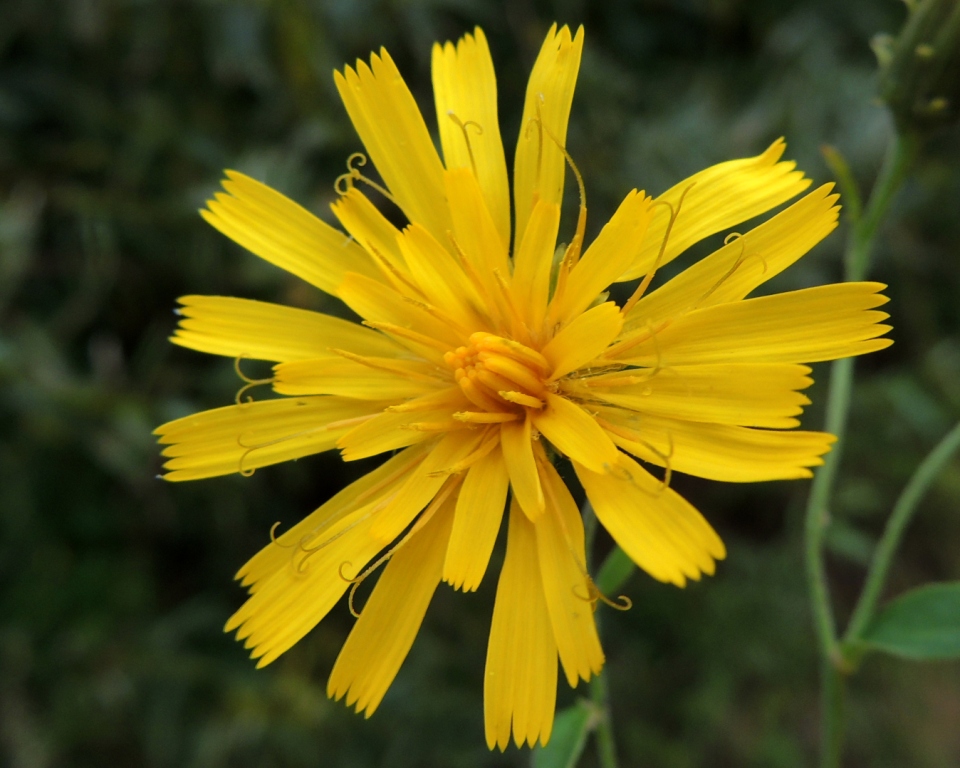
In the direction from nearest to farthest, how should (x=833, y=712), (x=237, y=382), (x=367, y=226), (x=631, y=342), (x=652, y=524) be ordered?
(x=652, y=524)
(x=631, y=342)
(x=367, y=226)
(x=833, y=712)
(x=237, y=382)

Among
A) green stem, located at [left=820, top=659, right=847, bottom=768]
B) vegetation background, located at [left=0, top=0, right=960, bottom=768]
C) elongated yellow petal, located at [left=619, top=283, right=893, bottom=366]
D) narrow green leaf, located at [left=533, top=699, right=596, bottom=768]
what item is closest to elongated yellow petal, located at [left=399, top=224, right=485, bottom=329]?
elongated yellow petal, located at [left=619, top=283, right=893, bottom=366]

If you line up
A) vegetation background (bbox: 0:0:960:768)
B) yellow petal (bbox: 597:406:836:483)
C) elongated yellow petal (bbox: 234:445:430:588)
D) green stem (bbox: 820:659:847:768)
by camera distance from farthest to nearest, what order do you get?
vegetation background (bbox: 0:0:960:768) < green stem (bbox: 820:659:847:768) < elongated yellow petal (bbox: 234:445:430:588) < yellow petal (bbox: 597:406:836:483)

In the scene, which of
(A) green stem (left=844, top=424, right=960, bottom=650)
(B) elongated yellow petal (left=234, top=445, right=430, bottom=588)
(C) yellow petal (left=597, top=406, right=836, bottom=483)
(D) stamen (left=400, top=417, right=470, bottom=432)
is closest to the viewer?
(C) yellow petal (left=597, top=406, right=836, bottom=483)

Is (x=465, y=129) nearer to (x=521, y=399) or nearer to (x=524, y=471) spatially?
(x=521, y=399)

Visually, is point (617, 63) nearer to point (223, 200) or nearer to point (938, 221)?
point (938, 221)

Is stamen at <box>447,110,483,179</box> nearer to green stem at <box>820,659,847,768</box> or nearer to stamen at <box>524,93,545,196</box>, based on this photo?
stamen at <box>524,93,545,196</box>

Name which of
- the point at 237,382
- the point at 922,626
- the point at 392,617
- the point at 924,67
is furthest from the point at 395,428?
the point at 237,382

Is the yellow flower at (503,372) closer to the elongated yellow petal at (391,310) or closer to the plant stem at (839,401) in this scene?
the elongated yellow petal at (391,310)
